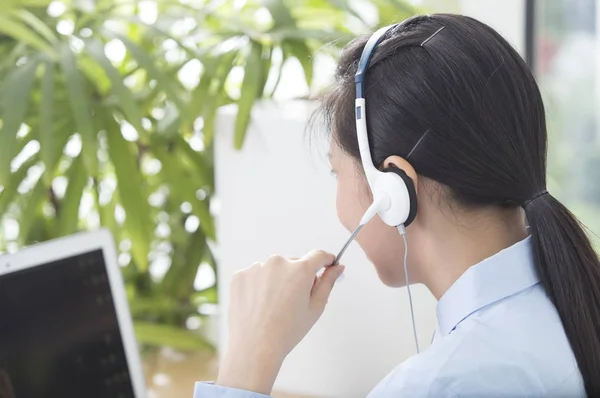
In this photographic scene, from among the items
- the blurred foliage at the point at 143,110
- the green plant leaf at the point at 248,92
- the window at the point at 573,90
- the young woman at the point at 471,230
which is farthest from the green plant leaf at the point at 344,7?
the window at the point at 573,90

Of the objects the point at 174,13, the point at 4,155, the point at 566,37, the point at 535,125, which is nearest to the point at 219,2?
the point at 174,13

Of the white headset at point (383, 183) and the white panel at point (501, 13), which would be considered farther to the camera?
A: the white panel at point (501, 13)

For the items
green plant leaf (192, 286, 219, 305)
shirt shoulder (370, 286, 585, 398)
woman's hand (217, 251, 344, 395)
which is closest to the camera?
shirt shoulder (370, 286, 585, 398)

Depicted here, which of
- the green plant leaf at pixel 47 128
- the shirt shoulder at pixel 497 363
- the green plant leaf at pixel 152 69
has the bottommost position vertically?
the shirt shoulder at pixel 497 363

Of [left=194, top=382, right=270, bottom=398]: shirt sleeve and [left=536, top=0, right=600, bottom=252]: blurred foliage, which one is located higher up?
[left=536, top=0, right=600, bottom=252]: blurred foliage

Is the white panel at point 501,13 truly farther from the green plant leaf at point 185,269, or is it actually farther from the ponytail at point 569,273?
the ponytail at point 569,273

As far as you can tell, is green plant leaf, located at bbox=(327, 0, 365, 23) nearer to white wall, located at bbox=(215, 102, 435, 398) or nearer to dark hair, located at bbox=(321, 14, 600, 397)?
white wall, located at bbox=(215, 102, 435, 398)

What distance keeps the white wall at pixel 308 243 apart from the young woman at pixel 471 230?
26 cm

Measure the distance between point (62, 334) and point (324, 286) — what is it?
29cm

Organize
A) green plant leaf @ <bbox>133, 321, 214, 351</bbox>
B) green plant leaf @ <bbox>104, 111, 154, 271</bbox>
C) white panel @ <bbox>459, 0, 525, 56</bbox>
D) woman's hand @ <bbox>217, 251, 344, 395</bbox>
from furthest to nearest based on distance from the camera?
white panel @ <bbox>459, 0, 525, 56</bbox>, green plant leaf @ <bbox>133, 321, 214, 351</bbox>, green plant leaf @ <bbox>104, 111, 154, 271</bbox>, woman's hand @ <bbox>217, 251, 344, 395</bbox>

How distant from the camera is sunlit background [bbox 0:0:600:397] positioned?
1091mm

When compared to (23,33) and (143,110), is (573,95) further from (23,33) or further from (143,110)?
(23,33)

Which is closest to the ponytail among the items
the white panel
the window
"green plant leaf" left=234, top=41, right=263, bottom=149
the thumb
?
the thumb

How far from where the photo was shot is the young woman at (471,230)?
0.71 meters
